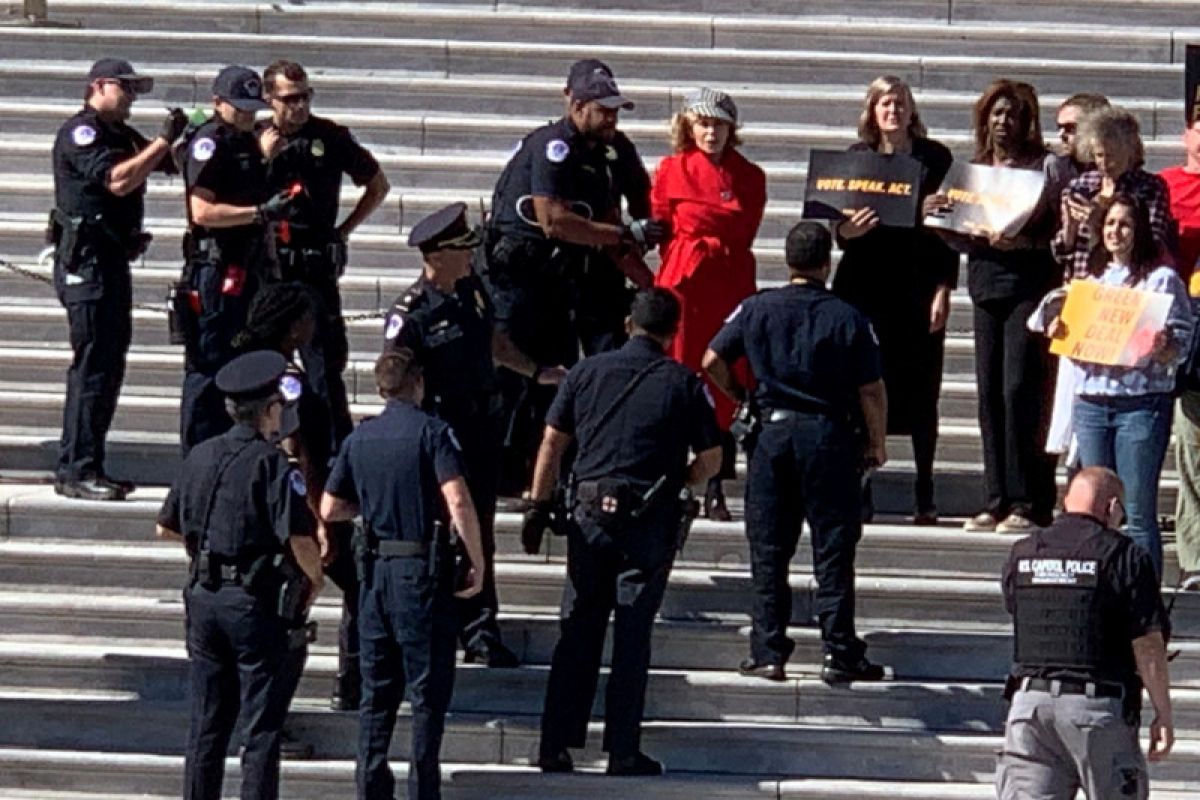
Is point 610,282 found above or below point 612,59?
below

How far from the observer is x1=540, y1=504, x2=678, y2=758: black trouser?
1065 centimetres

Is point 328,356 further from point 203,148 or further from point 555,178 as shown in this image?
point 555,178

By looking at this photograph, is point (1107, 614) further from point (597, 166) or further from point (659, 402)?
point (597, 166)

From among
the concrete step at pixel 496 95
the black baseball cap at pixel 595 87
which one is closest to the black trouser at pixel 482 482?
the black baseball cap at pixel 595 87

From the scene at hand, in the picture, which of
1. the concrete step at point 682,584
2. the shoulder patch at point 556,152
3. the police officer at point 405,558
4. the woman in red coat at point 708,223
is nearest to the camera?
the police officer at point 405,558

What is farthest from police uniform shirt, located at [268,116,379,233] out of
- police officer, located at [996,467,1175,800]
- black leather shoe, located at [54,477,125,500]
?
police officer, located at [996,467,1175,800]

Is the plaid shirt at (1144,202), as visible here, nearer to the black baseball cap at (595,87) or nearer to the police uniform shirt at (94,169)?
the black baseball cap at (595,87)

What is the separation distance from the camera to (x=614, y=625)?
424 inches

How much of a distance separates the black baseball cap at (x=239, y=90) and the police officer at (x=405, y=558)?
2.05 meters

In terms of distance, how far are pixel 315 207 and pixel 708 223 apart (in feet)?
5.20

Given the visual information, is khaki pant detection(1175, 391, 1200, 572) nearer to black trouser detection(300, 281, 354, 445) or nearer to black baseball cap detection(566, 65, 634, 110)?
black baseball cap detection(566, 65, 634, 110)

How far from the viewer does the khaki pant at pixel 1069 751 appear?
30.0 feet

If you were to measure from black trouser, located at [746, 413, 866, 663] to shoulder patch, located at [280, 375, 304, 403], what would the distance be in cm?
174

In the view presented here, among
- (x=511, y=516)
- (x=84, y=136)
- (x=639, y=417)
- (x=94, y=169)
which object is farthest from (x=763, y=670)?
(x=84, y=136)
